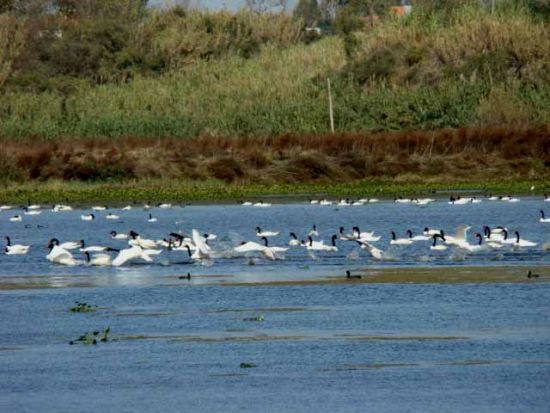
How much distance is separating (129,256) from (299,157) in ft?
81.5

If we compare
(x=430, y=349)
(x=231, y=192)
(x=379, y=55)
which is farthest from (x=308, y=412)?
(x=379, y=55)

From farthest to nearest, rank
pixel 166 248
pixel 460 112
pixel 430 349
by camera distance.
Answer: pixel 460 112 → pixel 166 248 → pixel 430 349

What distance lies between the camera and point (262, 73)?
222 ft

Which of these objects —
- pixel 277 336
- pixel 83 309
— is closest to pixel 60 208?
pixel 83 309

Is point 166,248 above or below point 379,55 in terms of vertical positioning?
below

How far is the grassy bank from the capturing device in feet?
162

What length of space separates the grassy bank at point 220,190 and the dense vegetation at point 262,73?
570cm

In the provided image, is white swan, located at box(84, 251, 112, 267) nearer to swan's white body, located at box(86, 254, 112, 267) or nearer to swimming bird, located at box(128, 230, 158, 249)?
swan's white body, located at box(86, 254, 112, 267)

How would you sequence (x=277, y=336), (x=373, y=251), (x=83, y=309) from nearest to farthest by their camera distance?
(x=277, y=336) → (x=83, y=309) → (x=373, y=251)

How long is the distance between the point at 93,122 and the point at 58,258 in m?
31.6

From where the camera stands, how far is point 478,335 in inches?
734

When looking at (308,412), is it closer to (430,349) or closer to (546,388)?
(546,388)

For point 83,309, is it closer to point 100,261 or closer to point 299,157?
point 100,261

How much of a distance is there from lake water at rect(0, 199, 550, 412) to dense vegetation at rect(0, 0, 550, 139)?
27.9 metres
